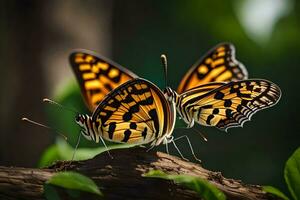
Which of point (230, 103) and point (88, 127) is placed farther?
point (230, 103)

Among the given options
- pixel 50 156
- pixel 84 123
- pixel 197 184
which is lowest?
pixel 197 184

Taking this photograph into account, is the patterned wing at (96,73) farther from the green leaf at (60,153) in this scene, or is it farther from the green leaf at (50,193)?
the green leaf at (50,193)

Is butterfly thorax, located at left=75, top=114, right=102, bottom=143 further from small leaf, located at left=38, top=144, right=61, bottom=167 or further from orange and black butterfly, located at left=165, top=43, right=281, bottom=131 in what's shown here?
orange and black butterfly, located at left=165, top=43, right=281, bottom=131

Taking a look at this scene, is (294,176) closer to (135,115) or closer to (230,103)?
(135,115)

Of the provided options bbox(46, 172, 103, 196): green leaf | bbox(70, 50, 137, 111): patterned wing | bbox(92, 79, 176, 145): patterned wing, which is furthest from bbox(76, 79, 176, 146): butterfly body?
bbox(46, 172, 103, 196): green leaf

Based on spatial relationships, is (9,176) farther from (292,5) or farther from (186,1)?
(186,1)

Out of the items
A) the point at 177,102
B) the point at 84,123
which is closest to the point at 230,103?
the point at 177,102
